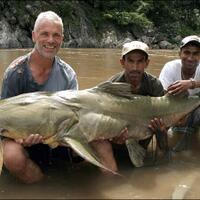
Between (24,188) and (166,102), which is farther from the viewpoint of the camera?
(166,102)

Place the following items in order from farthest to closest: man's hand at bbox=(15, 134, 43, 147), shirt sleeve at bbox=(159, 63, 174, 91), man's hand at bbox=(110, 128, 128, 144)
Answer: shirt sleeve at bbox=(159, 63, 174, 91) < man's hand at bbox=(110, 128, 128, 144) < man's hand at bbox=(15, 134, 43, 147)

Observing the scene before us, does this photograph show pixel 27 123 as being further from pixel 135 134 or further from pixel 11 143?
pixel 135 134

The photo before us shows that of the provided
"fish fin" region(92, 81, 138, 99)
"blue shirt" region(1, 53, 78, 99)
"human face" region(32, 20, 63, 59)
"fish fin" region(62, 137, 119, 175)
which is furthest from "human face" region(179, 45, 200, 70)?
"fish fin" region(62, 137, 119, 175)

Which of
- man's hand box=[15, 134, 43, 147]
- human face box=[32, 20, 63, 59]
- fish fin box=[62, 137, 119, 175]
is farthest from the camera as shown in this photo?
human face box=[32, 20, 63, 59]

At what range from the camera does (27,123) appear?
3.29 m

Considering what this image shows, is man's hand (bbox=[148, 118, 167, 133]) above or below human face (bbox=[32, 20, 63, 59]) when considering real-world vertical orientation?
below

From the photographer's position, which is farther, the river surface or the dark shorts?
the dark shorts

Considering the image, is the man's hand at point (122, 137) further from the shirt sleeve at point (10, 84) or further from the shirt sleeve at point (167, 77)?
the shirt sleeve at point (167, 77)

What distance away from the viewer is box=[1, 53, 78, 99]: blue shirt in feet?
12.7

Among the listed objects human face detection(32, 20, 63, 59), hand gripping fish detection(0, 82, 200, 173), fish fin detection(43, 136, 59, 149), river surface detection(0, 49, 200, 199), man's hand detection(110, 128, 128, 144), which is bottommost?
river surface detection(0, 49, 200, 199)

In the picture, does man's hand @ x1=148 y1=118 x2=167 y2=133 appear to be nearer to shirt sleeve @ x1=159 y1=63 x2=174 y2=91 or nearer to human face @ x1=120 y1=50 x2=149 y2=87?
human face @ x1=120 y1=50 x2=149 y2=87

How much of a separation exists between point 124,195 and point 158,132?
3.25ft

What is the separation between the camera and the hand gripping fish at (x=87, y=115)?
332 centimetres

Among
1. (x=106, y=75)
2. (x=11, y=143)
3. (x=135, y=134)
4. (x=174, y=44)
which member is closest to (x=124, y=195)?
(x=135, y=134)
